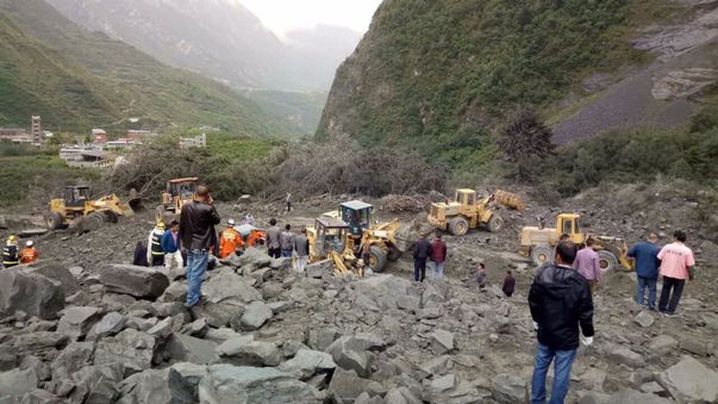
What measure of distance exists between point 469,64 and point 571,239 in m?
39.0

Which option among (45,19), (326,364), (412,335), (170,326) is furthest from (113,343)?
(45,19)

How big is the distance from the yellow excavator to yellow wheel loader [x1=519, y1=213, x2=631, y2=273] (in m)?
3.71

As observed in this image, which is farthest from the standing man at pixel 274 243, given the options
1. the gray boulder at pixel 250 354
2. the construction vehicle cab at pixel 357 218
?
the gray boulder at pixel 250 354

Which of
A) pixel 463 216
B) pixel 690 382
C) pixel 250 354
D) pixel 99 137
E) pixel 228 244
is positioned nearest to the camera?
pixel 250 354

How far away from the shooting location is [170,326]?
4.96m

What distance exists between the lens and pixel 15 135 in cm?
5816

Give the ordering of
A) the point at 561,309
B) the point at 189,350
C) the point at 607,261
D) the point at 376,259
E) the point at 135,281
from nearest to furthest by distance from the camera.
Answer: the point at 561,309 → the point at 189,350 → the point at 135,281 → the point at 607,261 → the point at 376,259

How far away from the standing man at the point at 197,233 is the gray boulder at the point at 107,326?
905 millimetres

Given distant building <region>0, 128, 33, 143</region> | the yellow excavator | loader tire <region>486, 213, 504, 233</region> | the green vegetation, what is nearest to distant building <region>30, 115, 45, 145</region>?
distant building <region>0, 128, 33, 143</region>

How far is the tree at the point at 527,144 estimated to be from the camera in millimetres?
26953

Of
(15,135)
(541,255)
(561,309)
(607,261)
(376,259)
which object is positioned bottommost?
(376,259)

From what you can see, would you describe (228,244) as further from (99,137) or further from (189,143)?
(99,137)

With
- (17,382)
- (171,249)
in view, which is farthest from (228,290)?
(171,249)

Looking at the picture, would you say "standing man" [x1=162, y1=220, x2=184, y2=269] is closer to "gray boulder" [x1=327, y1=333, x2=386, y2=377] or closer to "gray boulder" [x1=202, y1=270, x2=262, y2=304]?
"gray boulder" [x1=202, y1=270, x2=262, y2=304]
